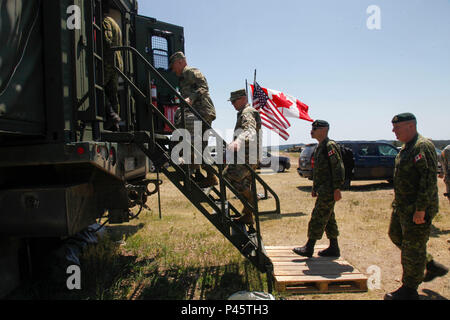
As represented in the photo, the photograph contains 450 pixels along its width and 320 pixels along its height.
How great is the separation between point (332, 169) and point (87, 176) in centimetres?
296

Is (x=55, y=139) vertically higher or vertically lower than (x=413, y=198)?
higher

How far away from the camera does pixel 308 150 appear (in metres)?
11.9

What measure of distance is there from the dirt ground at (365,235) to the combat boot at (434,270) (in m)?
0.18

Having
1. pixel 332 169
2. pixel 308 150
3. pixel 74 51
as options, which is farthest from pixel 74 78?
pixel 308 150

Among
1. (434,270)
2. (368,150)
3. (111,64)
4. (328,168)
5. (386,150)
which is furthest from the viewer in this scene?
(386,150)

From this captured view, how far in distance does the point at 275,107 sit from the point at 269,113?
32 cm

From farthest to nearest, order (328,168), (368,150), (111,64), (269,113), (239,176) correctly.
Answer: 1. (368,150)
2. (269,113)
3. (328,168)
4. (239,176)
5. (111,64)

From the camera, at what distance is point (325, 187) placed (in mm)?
4125

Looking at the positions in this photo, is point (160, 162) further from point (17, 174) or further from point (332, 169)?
point (332, 169)

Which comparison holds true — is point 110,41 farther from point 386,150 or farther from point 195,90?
point 386,150

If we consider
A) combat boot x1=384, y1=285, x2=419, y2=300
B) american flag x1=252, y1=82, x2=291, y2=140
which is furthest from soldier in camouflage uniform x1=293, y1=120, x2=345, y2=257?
american flag x1=252, y1=82, x2=291, y2=140

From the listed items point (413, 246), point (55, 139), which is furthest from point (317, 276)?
point (55, 139)

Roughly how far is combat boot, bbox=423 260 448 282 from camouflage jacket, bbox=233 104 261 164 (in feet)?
7.46

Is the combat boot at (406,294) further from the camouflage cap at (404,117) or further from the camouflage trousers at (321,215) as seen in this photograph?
the camouflage cap at (404,117)
